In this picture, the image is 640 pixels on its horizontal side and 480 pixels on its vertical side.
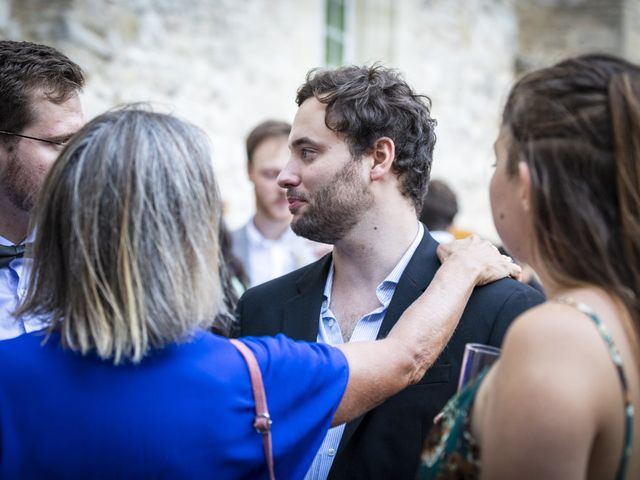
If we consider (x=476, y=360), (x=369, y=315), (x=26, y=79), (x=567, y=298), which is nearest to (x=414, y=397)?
(x=369, y=315)

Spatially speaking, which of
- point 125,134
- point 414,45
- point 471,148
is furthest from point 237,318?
point 471,148

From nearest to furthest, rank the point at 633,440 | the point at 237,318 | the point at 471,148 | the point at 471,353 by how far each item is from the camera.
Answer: the point at 633,440 → the point at 471,353 → the point at 237,318 → the point at 471,148

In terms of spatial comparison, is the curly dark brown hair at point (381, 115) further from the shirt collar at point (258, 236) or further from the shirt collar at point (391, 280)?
the shirt collar at point (258, 236)

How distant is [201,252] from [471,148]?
9944 mm

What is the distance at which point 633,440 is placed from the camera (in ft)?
4.43

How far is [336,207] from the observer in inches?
104

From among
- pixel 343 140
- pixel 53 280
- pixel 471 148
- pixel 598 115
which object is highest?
pixel 598 115

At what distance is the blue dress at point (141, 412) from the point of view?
153 cm

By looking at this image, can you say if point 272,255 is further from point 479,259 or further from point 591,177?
point 591,177

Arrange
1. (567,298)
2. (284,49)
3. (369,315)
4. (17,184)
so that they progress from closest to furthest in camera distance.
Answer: (567,298), (369,315), (17,184), (284,49)

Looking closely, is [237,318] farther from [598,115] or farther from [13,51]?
[598,115]

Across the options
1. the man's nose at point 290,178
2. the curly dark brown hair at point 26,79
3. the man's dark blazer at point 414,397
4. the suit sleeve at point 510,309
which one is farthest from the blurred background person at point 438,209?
the curly dark brown hair at point 26,79

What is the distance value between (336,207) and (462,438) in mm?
1305

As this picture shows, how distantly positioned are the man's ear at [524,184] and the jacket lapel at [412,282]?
3.06ft
